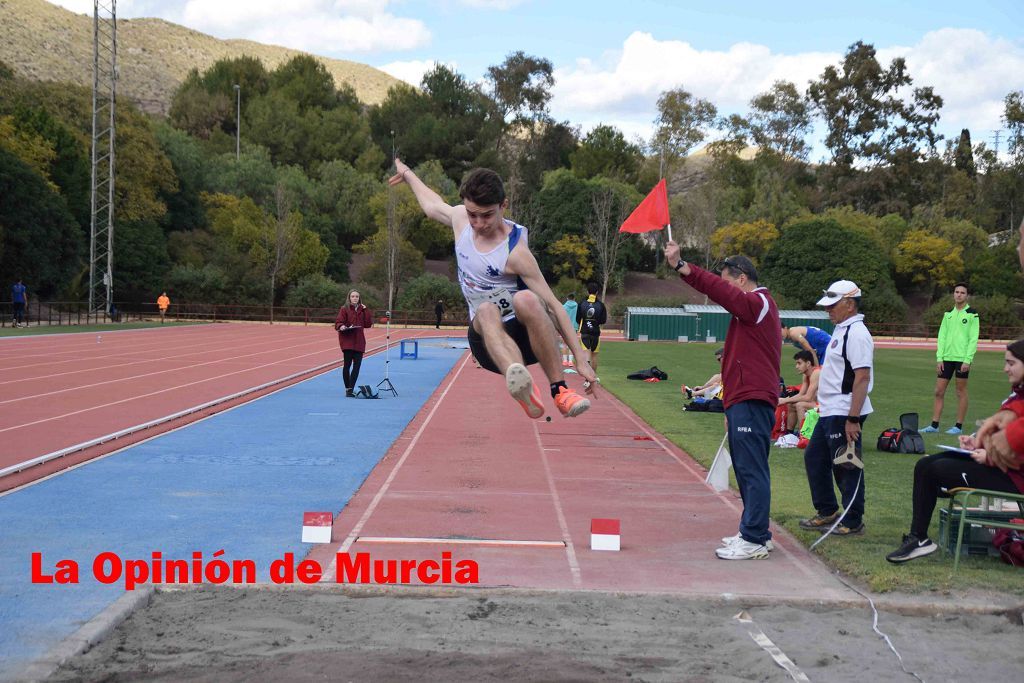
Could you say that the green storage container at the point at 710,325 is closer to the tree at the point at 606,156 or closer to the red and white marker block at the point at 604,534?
the tree at the point at 606,156

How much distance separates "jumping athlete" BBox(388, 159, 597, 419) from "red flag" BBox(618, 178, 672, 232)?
124 centimetres

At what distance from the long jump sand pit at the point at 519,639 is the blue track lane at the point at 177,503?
529 millimetres

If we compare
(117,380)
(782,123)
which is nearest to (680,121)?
(782,123)

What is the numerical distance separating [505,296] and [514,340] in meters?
0.30

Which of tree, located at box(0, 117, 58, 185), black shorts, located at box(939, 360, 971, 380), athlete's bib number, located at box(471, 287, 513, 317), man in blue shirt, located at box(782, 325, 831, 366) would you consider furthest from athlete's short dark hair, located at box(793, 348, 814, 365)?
tree, located at box(0, 117, 58, 185)

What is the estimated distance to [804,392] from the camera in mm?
12695

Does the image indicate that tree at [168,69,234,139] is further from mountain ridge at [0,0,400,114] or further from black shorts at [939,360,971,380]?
black shorts at [939,360,971,380]

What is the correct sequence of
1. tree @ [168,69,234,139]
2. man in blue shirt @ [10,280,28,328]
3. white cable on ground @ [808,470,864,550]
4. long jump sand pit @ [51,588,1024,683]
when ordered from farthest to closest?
tree @ [168,69,234,139] → man in blue shirt @ [10,280,28,328] → white cable on ground @ [808,470,864,550] → long jump sand pit @ [51,588,1024,683]

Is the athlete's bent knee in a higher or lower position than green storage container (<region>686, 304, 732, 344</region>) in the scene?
higher

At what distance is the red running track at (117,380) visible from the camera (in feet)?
38.7

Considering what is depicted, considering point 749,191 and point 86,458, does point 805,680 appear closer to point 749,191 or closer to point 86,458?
point 86,458

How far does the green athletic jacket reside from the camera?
525 inches

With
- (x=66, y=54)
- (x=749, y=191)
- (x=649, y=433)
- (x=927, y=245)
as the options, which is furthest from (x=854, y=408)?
(x=66, y=54)

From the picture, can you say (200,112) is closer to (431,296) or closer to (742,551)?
(431,296)
